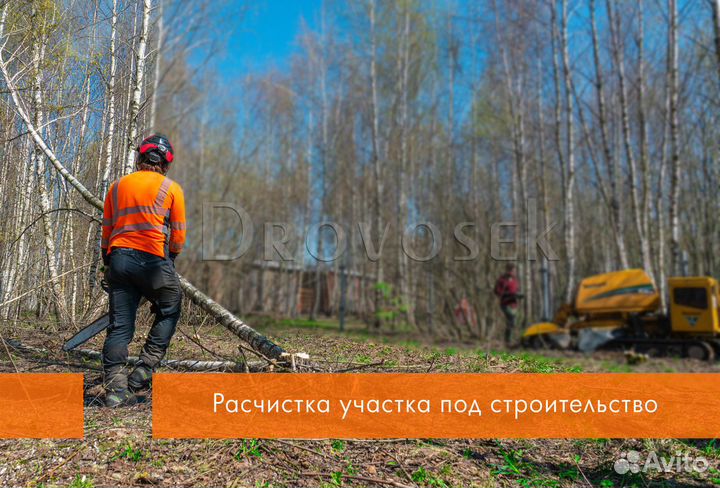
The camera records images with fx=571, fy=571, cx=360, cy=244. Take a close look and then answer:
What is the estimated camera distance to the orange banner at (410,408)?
316cm

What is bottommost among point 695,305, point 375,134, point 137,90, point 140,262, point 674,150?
point 695,305

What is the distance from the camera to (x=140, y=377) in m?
3.70

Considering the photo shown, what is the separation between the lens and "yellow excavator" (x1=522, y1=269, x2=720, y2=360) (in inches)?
414

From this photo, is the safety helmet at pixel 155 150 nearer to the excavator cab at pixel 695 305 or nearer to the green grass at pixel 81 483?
the green grass at pixel 81 483

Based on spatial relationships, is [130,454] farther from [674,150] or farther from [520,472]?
[674,150]

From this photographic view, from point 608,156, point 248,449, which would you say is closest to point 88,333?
point 248,449

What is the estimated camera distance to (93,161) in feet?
17.4

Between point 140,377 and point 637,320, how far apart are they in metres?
10.2

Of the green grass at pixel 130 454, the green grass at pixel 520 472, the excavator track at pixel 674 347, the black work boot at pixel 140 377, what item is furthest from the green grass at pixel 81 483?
the excavator track at pixel 674 347

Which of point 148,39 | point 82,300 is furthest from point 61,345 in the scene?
point 148,39

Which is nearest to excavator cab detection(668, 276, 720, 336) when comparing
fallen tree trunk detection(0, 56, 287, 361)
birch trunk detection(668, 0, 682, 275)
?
birch trunk detection(668, 0, 682, 275)

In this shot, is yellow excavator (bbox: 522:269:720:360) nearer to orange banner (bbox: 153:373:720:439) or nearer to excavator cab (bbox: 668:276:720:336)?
excavator cab (bbox: 668:276:720:336)

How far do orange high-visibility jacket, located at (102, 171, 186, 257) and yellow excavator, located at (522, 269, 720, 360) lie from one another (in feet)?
32.0

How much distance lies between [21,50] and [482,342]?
1152 cm
